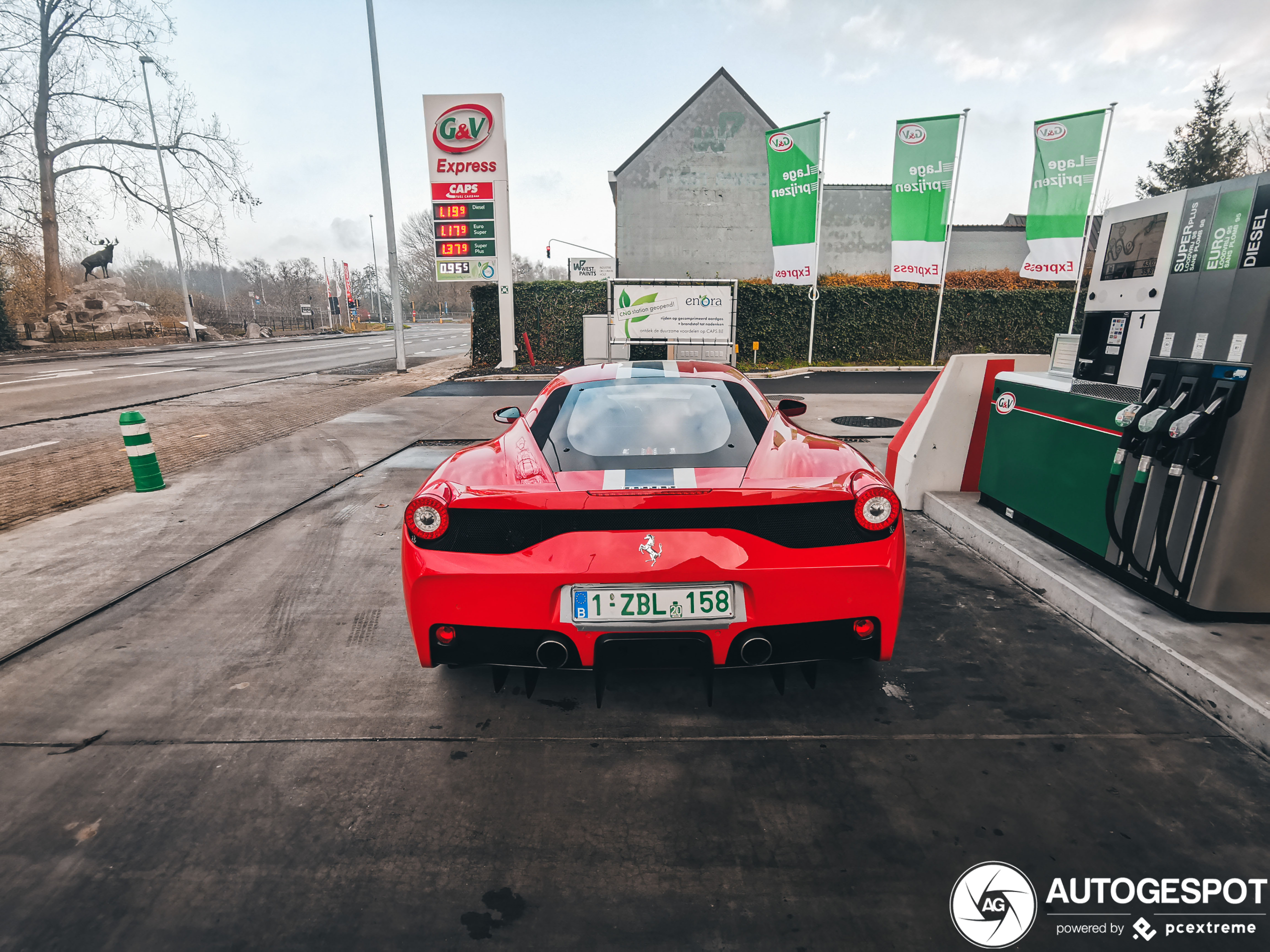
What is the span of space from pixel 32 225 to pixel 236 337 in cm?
1505

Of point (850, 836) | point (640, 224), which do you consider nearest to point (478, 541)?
point (850, 836)

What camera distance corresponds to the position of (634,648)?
236 cm

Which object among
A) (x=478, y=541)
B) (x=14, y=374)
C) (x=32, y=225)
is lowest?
(x=14, y=374)

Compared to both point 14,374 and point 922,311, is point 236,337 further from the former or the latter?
point 922,311

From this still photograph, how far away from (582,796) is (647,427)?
160 cm

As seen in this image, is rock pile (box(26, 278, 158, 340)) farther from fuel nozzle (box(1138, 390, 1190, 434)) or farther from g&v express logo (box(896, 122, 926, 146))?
fuel nozzle (box(1138, 390, 1190, 434))

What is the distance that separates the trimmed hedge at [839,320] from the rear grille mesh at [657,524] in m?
17.3

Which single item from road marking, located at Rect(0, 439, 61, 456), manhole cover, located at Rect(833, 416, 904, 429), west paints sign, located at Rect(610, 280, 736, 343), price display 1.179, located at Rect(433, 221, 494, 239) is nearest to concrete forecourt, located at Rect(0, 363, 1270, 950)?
manhole cover, located at Rect(833, 416, 904, 429)

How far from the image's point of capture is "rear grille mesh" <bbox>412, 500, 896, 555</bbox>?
94.3 inches

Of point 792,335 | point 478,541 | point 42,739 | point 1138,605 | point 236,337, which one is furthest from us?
point 236,337

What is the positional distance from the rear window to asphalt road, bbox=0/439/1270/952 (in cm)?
106

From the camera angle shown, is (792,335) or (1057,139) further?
(792,335)

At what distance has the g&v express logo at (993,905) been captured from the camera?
1.78 meters

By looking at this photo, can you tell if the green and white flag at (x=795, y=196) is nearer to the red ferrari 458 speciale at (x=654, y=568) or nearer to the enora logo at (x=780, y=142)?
the enora logo at (x=780, y=142)
